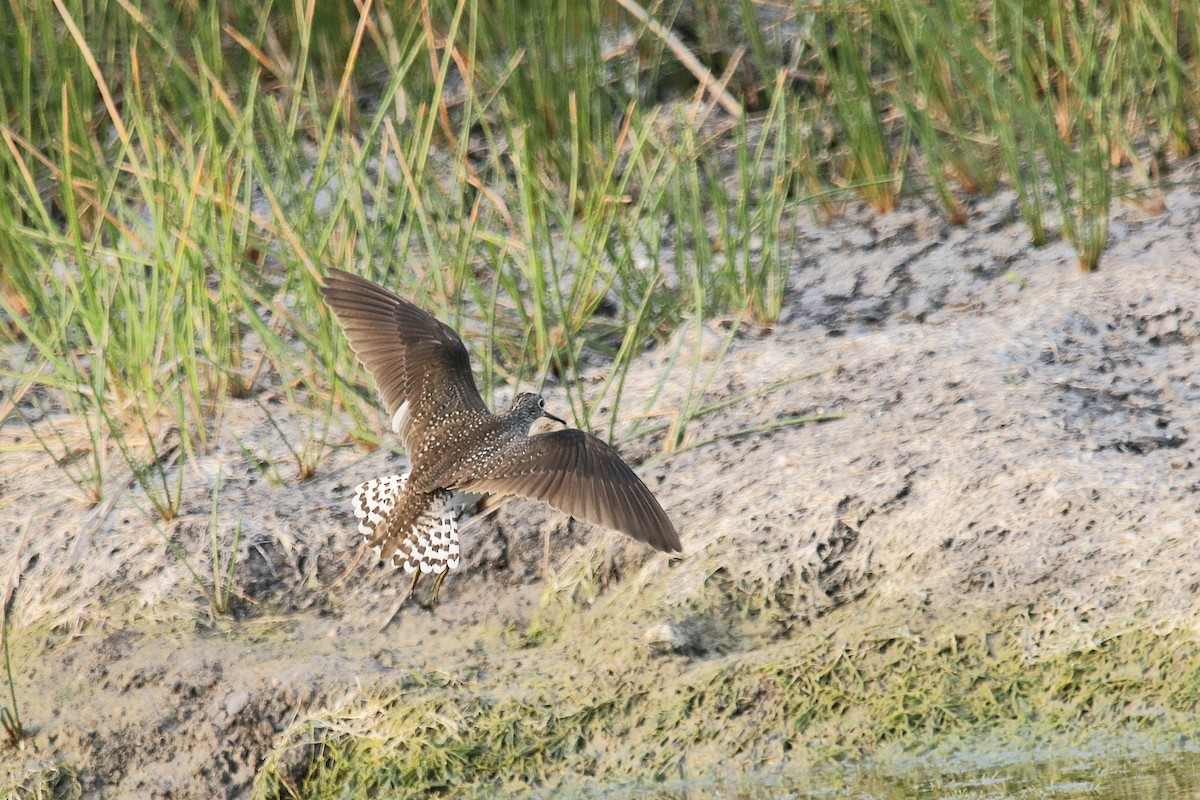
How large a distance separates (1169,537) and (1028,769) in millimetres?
586

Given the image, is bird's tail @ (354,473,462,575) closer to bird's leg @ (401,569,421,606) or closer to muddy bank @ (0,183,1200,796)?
bird's leg @ (401,569,421,606)

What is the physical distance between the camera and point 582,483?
10.3ft

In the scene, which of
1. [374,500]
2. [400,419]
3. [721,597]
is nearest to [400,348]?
[400,419]

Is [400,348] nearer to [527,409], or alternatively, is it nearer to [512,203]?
[527,409]

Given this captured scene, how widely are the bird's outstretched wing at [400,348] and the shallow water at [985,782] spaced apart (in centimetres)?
124

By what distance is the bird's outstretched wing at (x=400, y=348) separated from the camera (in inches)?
148

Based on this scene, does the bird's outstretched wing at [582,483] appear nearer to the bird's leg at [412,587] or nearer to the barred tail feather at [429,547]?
the barred tail feather at [429,547]

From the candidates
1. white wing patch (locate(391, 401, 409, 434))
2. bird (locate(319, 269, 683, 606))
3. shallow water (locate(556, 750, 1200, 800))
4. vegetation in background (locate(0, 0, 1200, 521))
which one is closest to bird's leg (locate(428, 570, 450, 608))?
bird (locate(319, 269, 683, 606))

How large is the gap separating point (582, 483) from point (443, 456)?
0.51m

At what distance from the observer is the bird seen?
3.12 metres

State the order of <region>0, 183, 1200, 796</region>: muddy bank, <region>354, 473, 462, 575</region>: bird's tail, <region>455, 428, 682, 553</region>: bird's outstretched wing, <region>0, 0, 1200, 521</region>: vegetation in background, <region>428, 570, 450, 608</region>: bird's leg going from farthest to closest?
<region>0, 0, 1200, 521</region>: vegetation in background → <region>428, 570, 450, 608</region>: bird's leg → <region>354, 473, 462, 575</region>: bird's tail → <region>455, 428, 682, 553</region>: bird's outstretched wing → <region>0, 183, 1200, 796</region>: muddy bank

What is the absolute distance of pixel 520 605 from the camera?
3396 mm

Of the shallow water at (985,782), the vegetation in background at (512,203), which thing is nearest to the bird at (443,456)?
the vegetation in background at (512,203)

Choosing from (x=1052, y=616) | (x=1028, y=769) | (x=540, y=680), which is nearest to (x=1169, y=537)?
(x=1052, y=616)
